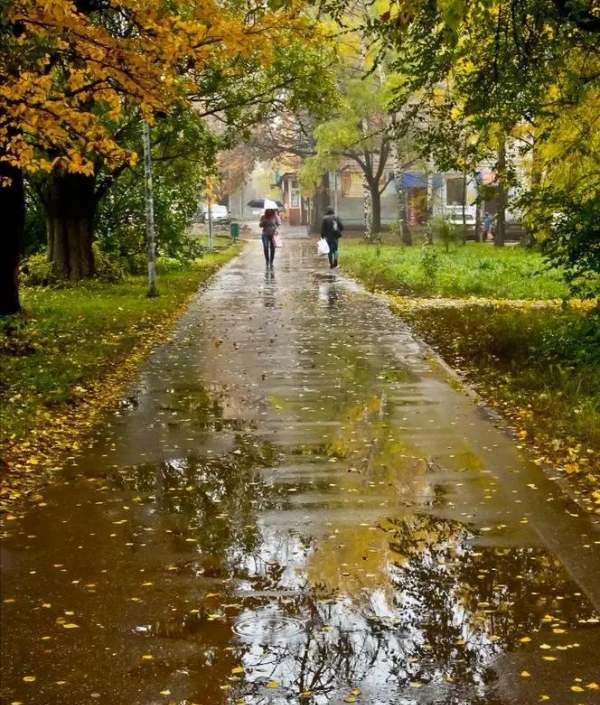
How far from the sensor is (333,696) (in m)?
4.05

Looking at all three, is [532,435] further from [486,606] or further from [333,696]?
[333,696]

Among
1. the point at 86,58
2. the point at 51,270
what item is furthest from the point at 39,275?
the point at 86,58

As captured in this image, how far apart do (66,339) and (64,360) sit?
2.01 m

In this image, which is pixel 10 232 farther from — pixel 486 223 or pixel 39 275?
pixel 486 223

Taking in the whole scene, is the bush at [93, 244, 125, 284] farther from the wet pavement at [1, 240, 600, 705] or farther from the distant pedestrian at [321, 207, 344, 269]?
the wet pavement at [1, 240, 600, 705]

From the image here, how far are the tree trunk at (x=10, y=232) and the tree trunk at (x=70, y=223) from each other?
22.8ft

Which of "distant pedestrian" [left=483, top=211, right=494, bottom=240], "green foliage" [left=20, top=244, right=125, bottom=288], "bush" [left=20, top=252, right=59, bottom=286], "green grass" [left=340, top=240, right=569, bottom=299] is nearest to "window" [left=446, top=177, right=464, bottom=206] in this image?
"distant pedestrian" [left=483, top=211, right=494, bottom=240]

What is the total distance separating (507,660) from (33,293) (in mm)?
17898

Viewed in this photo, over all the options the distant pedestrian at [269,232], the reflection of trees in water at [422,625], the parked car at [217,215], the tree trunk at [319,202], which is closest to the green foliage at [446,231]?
the distant pedestrian at [269,232]

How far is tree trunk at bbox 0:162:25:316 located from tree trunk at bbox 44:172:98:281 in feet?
22.8

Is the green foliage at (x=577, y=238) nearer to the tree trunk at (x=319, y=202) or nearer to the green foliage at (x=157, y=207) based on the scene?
the green foliage at (x=157, y=207)

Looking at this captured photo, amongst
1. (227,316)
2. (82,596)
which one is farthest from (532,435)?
(227,316)

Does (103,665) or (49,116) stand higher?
(49,116)

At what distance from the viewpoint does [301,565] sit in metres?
5.57
